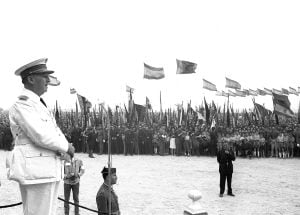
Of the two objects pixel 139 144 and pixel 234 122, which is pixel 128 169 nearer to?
pixel 139 144

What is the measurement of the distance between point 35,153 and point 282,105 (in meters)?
21.7

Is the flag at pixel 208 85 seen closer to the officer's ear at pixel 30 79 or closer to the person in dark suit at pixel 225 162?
the person in dark suit at pixel 225 162

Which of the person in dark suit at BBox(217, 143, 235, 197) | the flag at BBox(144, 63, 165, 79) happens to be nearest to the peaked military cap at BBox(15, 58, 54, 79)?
the person in dark suit at BBox(217, 143, 235, 197)

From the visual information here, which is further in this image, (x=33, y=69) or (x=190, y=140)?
(x=190, y=140)

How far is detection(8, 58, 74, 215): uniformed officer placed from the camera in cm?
270

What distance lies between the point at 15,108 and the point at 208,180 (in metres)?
11.8

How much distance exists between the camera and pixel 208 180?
45.5ft

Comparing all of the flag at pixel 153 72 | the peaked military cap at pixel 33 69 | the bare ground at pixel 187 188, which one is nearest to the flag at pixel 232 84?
the flag at pixel 153 72

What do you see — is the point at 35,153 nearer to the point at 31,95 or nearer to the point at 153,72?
the point at 31,95

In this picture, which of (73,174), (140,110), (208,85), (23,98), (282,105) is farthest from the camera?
(208,85)

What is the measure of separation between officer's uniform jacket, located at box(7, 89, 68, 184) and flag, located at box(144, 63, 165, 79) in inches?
819

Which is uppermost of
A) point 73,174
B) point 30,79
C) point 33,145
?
point 30,79

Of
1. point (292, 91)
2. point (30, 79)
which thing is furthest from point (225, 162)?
point (292, 91)

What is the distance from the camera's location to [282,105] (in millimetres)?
22641
